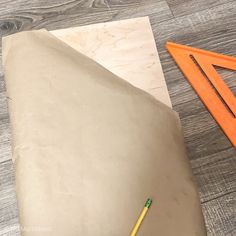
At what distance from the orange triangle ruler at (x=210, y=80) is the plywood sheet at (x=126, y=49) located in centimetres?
8

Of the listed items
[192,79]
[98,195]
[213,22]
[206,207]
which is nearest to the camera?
[98,195]

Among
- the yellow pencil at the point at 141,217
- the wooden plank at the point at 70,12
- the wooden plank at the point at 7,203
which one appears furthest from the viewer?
the wooden plank at the point at 70,12

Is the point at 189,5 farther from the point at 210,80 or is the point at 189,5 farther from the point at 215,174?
the point at 215,174

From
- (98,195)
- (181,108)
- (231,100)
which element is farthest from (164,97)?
(98,195)

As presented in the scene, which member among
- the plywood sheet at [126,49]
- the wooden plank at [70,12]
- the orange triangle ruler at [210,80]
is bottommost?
the orange triangle ruler at [210,80]

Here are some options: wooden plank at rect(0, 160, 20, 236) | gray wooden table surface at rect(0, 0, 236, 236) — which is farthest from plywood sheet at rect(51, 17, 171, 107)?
wooden plank at rect(0, 160, 20, 236)

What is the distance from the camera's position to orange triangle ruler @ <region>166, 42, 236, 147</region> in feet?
2.62

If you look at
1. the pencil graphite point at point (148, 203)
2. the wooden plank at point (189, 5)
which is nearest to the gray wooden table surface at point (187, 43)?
the wooden plank at point (189, 5)

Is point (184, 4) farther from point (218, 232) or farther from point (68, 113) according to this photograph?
point (218, 232)

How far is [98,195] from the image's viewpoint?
61 centimetres

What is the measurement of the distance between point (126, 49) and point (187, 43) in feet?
0.61

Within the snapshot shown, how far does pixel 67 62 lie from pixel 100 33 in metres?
0.16

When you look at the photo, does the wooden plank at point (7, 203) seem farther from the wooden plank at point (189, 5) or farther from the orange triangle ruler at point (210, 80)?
the wooden plank at point (189, 5)

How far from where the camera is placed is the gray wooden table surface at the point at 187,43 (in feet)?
2.39
